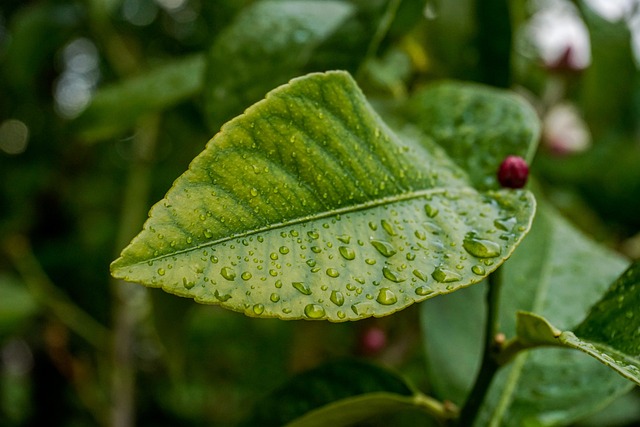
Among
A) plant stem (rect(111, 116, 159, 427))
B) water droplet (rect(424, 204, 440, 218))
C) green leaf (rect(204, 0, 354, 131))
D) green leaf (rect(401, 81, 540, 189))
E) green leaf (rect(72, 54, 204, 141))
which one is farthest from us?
plant stem (rect(111, 116, 159, 427))

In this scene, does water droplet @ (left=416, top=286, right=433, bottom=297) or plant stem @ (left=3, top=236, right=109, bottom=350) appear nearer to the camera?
water droplet @ (left=416, top=286, right=433, bottom=297)

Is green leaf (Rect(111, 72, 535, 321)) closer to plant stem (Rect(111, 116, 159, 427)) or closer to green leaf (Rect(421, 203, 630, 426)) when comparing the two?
green leaf (Rect(421, 203, 630, 426))

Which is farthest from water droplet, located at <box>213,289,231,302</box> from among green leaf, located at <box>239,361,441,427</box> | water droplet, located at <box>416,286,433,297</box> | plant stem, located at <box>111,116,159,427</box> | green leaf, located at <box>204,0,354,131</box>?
plant stem, located at <box>111,116,159,427</box>

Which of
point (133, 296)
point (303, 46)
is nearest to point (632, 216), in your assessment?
point (303, 46)

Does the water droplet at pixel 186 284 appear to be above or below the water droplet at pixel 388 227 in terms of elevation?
above

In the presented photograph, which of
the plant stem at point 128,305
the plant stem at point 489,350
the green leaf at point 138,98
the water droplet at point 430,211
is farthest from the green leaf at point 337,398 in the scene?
the plant stem at point 128,305

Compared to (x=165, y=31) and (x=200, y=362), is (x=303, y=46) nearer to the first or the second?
(x=165, y=31)

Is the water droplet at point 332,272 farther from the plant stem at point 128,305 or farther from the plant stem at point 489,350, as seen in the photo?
the plant stem at point 128,305

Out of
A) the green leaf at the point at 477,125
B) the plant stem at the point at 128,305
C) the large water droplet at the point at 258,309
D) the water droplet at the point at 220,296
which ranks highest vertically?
the water droplet at the point at 220,296
